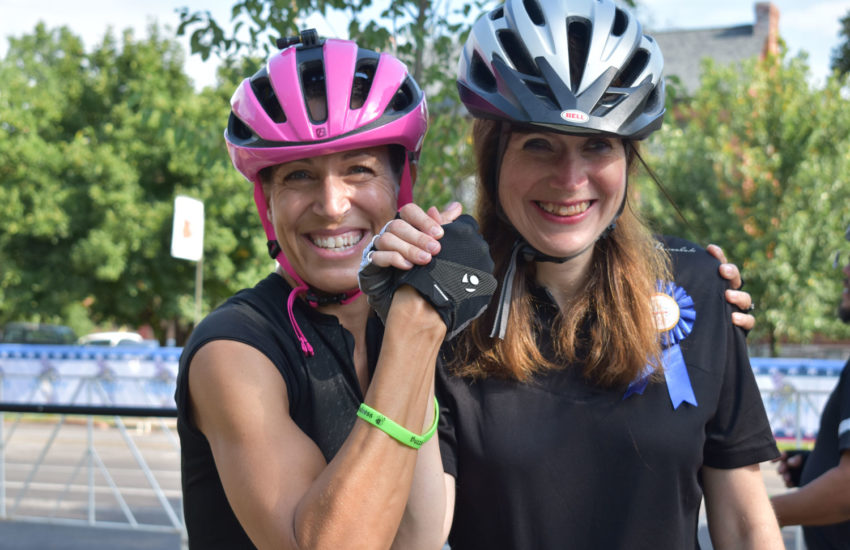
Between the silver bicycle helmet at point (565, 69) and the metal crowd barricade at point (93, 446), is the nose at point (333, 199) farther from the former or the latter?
the metal crowd barricade at point (93, 446)

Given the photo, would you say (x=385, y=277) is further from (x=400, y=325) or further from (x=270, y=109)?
(x=270, y=109)

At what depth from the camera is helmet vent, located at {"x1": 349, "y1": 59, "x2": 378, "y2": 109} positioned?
236 centimetres

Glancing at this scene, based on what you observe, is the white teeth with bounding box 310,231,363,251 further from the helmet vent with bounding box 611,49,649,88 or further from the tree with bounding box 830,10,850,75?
the tree with bounding box 830,10,850,75

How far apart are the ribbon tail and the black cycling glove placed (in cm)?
59

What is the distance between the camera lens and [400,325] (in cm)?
172

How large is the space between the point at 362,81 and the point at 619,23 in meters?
0.72

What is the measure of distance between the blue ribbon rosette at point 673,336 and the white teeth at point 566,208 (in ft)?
1.02

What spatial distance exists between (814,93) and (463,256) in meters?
21.1

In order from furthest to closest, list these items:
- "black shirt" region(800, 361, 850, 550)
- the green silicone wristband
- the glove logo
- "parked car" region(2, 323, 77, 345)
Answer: "parked car" region(2, 323, 77, 345)
"black shirt" region(800, 361, 850, 550)
the glove logo
the green silicone wristband

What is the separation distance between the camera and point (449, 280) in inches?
69.4

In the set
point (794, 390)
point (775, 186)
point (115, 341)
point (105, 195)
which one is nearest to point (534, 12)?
point (794, 390)

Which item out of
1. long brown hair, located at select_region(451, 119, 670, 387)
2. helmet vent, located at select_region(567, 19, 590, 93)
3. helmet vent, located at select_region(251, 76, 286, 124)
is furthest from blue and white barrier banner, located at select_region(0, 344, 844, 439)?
helmet vent, located at select_region(567, 19, 590, 93)

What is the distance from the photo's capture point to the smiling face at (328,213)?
221 centimetres

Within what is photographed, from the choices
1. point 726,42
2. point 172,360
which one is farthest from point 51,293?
point 726,42
